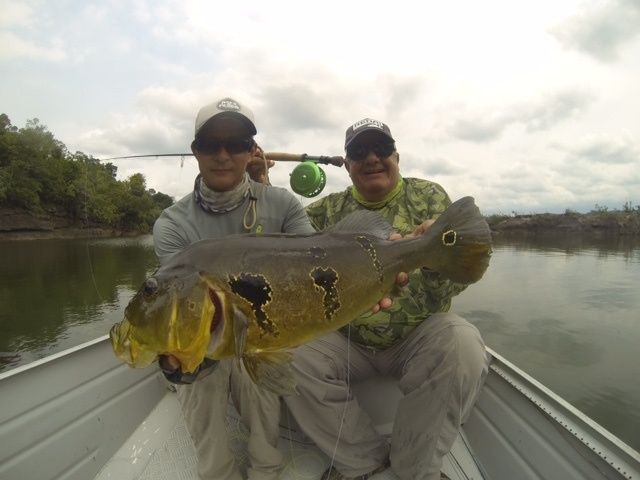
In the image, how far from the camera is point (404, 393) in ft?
9.87

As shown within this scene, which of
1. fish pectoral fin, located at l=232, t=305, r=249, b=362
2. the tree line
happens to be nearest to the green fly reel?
fish pectoral fin, located at l=232, t=305, r=249, b=362

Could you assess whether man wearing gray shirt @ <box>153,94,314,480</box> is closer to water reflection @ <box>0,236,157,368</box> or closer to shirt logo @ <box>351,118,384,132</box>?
shirt logo @ <box>351,118,384,132</box>

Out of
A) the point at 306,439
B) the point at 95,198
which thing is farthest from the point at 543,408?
the point at 95,198

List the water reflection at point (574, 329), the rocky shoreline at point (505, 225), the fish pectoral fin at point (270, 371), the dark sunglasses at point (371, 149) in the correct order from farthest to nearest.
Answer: the rocky shoreline at point (505, 225) → the water reflection at point (574, 329) → the dark sunglasses at point (371, 149) → the fish pectoral fin at point (270, 371)

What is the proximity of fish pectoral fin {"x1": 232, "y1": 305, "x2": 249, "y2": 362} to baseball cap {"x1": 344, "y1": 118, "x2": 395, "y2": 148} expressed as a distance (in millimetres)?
2084

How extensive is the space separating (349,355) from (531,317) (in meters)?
13.6

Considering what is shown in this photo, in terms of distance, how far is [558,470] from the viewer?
2.43 meters

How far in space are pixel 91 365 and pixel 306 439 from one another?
6.58 ft

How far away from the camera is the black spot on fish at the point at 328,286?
222 cm

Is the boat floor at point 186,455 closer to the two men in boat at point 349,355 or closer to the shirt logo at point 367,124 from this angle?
the two men in boat at point 349,355

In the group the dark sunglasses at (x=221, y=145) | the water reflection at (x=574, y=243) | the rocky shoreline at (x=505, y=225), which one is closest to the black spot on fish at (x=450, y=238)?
the dark sunglasses at (x=221, y=145)

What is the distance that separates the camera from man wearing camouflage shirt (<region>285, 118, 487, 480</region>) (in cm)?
278

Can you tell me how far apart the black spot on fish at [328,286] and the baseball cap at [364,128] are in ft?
5.57

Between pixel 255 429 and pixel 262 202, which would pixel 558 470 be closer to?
pixel 255 429
